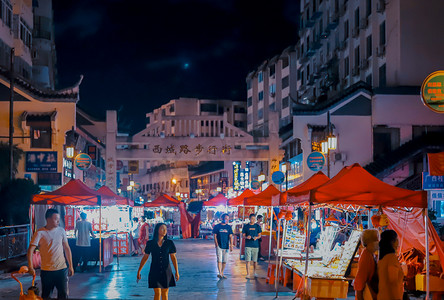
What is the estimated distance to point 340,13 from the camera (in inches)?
1805

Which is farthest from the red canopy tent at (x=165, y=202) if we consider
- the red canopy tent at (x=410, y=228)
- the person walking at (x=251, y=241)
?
the red canopy tent at (x=410, y=228)

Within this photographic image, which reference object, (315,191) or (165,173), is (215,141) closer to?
(315,191)

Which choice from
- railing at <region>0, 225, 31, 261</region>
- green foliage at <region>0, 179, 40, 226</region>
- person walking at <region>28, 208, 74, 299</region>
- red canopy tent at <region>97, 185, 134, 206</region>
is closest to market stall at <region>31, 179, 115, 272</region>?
railing at <region>0, 225, 31, 261</region>

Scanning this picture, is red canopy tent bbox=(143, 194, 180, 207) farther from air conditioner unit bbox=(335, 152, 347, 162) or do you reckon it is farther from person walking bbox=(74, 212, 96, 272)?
person walking bbox=(74, 212, 96, 272)

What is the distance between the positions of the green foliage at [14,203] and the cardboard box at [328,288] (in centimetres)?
1836

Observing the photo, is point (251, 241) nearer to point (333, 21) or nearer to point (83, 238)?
point (83, 238)

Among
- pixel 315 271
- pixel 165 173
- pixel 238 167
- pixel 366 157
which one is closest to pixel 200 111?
pixel 165 173

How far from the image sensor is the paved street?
1481 centimetres

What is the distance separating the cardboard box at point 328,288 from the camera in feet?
39.0

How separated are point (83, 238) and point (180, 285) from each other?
4.90m

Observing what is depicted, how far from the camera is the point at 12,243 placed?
2198cm

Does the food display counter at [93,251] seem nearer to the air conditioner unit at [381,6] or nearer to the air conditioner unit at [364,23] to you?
the air conditioner unit at [381,6]

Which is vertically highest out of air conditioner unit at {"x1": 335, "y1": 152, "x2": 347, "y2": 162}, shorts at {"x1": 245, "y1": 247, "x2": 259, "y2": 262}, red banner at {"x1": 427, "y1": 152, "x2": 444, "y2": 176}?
air conditioner unit at {"x1": 335, "y1": 152, "x2": 347, "y2": 162}

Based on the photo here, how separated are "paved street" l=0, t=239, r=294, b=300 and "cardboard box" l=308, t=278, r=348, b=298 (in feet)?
8.61
